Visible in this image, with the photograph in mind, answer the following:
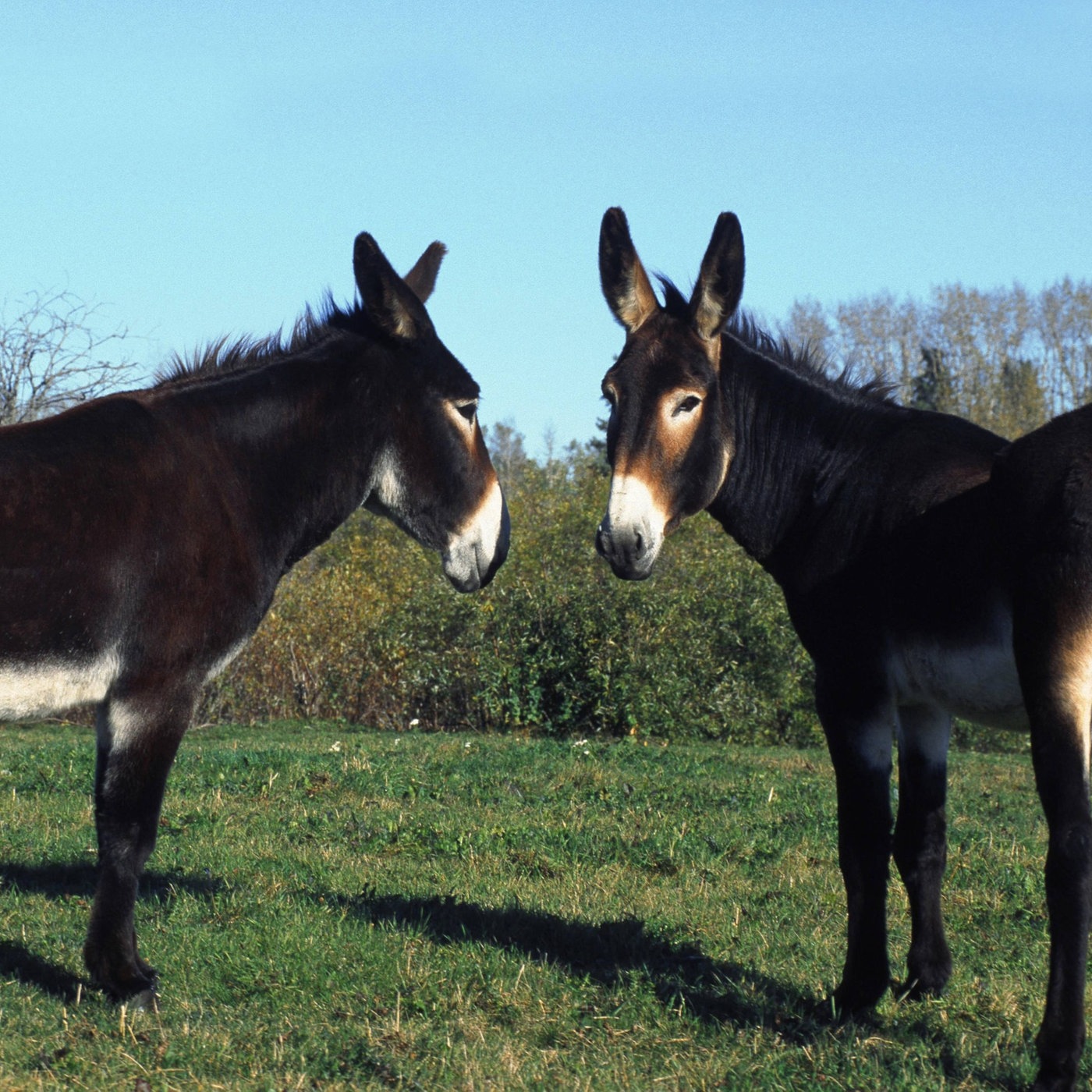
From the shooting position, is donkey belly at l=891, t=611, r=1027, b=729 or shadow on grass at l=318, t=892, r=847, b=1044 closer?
donkey belly at l=891, t=611, r=1027, b=729

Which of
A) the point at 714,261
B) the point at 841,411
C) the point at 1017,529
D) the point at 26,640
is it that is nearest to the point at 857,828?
the point at 1017,529

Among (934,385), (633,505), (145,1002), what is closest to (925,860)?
(633,505)

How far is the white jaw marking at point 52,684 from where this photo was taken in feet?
11.9

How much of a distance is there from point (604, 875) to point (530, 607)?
846cm

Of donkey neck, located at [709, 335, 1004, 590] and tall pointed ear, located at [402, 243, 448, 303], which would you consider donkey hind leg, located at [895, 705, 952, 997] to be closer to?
donkey neck, located at [709, 335, 1004, 590]

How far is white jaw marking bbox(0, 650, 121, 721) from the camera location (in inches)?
142

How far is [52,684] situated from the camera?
146 inches

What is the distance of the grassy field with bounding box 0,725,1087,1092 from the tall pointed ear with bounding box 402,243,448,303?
8.84ft

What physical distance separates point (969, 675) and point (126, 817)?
2.78 m

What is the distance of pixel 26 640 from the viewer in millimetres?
3633

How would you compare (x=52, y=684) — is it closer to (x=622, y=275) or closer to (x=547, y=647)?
(x=622, y=275)

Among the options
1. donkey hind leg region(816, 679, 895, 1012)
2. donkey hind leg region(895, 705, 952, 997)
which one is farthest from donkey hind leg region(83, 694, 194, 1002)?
donkey hind leg region(895, 705, 952, 997)

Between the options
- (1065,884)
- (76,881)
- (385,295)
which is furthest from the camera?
(76,881)

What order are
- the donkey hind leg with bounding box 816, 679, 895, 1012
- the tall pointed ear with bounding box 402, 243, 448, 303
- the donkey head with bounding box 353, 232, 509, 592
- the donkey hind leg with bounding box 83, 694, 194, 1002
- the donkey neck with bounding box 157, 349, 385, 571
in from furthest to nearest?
the tall pointed ear with bounding box 402, 243, 448, 303
the donkey head with bounding box 353, 232, 509, 592
the donkey neck with bounding box 157, 349, 385, 571
the donkey hind leg with bounding box 816, 679, 895, 1012
the donkey hind leg with bounding box 83, 694, 194, 1002
